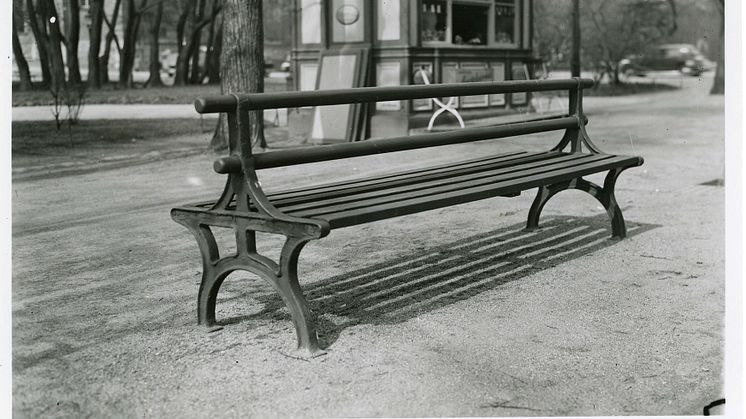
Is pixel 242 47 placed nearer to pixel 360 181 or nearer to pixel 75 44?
pixel 360 181

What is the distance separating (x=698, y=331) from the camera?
4.85 meters

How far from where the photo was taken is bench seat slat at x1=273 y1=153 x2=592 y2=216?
15.9ft

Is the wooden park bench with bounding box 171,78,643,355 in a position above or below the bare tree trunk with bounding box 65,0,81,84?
below

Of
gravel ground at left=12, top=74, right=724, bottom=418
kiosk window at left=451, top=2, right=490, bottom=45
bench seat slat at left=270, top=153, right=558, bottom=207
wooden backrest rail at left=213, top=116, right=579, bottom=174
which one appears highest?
kiosk window at left=451, top=2, right=490, bottom=45

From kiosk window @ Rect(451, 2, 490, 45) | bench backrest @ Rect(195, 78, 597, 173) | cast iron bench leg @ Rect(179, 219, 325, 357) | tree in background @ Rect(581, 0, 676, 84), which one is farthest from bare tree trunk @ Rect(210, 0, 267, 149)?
tree in background @ Rect(581, 0, 676, 84)

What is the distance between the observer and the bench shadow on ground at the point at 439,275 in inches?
202

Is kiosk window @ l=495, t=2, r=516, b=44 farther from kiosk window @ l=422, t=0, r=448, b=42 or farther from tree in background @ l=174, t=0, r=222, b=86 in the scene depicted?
tree in background @ l=174, t=0, r=222, b=86

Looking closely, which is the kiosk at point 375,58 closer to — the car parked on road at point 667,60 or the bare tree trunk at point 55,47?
the bare tree trunk at point 55,47

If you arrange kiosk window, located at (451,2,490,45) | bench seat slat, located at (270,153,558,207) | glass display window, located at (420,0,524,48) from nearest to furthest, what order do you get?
bench seat slat, located at (270,153,558,207) → glass display window, located at (420,0,524,48) → kiosk window, located at (451,2,490,45)

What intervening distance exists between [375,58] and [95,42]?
19.8 metres

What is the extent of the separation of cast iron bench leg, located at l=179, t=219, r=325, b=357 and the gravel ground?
0.10 metres

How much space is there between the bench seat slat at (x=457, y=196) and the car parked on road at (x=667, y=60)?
26541 mm

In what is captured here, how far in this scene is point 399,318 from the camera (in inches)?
197
